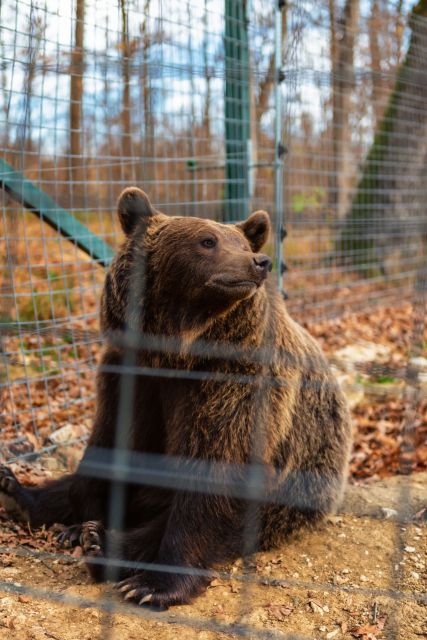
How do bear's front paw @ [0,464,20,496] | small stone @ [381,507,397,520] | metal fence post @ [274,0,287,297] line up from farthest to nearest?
metal fence post @ [274,0,287,297] → small stone @ [381,507,397,520] → bear's front paw @ [0,464,20,496]

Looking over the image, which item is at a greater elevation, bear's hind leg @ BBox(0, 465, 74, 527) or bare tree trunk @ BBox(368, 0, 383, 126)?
bare tree trunk @ BBox(368, 0, 383, 126)

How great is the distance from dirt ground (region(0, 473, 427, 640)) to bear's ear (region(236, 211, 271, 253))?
1530mm

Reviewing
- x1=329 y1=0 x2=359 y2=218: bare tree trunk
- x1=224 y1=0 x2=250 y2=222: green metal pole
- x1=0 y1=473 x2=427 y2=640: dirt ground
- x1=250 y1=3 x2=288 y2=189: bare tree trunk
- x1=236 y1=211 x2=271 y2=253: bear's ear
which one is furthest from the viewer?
x1=329 y1=0 x2=359 y2=218: bare tree trunk

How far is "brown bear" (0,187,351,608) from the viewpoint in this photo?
3270 millimetres

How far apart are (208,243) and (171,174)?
20.1ft

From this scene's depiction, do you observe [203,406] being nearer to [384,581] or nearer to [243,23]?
[384,581]

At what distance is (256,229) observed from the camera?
12.3 ft

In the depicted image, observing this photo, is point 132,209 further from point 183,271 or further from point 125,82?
point 125,82

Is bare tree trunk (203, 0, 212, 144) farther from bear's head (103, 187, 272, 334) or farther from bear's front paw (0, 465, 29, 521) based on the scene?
bear's front paw (0, 465, 29, 521)

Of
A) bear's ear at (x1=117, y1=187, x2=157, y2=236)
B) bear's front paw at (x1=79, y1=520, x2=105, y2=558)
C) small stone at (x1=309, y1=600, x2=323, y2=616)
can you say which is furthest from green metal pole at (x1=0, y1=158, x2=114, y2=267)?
small stone at (x1=309, y1=600, x2=323, y2=616)

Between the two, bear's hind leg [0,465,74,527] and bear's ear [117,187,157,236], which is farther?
bear's hind leg [0,465,74,527]

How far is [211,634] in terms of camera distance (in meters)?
2.89

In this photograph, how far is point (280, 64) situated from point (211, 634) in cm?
535

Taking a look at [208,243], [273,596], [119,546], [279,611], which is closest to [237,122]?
[208,243]
